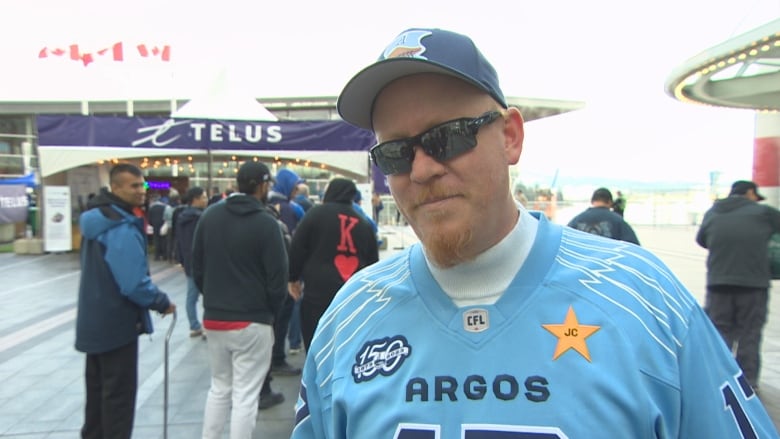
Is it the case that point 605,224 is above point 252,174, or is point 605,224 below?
below

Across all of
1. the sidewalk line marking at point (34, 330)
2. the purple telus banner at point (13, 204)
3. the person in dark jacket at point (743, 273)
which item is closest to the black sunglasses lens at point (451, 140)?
the person in dark jacket at point (743, 273)

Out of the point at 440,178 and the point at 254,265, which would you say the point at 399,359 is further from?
the point at 254,265

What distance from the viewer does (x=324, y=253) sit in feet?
13.5

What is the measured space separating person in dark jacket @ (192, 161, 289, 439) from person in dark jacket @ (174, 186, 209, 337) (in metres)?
3.01

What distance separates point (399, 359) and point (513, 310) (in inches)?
10.2

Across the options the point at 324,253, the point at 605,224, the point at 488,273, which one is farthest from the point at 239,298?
the point at 605,224

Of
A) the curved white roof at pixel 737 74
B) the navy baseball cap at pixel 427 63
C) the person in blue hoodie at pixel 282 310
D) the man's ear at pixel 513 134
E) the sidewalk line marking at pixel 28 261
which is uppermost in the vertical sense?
the curved white roof at pixel 737 74

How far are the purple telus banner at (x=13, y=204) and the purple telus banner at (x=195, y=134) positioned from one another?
1156 cm

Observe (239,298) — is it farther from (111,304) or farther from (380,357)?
(380,357)

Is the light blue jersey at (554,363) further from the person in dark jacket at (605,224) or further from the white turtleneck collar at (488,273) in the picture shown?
the person in dark jacket at (605,224)

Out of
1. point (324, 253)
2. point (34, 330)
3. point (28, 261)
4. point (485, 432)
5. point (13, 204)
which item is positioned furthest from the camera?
point (13, 204)

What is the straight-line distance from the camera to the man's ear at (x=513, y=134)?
1112 mm

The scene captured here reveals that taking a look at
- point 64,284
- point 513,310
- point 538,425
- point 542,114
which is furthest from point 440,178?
point 542,114

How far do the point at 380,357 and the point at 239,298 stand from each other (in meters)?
2.43
